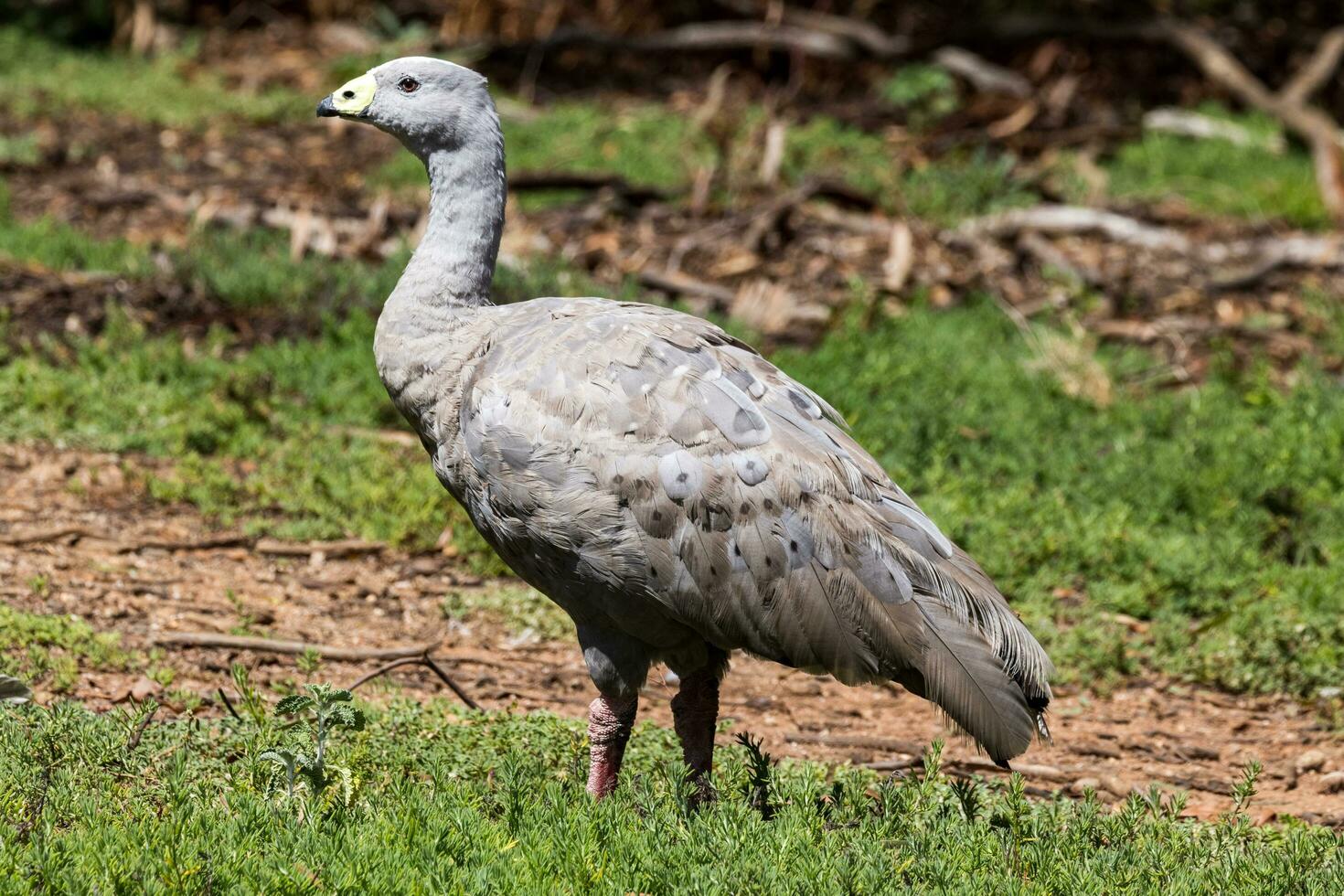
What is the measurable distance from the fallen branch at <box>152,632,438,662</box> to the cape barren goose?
1.27 m

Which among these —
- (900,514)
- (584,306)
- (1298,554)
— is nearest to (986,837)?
(900,514)

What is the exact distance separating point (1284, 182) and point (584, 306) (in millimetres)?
9225

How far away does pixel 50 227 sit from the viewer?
9.75m

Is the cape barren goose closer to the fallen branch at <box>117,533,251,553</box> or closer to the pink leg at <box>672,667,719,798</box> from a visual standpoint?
the pink leg at <box>672,667,719,798</box>

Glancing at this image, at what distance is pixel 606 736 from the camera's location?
16.2ft

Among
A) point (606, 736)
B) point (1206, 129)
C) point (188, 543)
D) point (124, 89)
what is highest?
point (1206, 129)

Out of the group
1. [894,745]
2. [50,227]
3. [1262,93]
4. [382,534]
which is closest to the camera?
[894,745]

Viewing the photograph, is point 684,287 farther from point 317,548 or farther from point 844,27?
point 844,27

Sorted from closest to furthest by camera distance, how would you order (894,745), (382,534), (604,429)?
1. (604,429)
2. (894,745)
3. (382,534)

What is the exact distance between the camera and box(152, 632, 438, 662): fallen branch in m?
5.97

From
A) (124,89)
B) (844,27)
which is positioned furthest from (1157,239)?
(124,89)

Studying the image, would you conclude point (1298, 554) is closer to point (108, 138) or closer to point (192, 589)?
point (192, 589)

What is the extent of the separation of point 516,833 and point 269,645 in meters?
2.09

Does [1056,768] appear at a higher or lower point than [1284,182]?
lower
